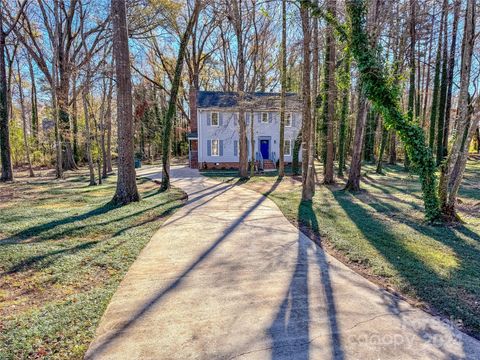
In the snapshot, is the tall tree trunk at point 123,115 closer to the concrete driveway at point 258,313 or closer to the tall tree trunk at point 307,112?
the concrete driveway at point 258,313

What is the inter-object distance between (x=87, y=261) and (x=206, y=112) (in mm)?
19227

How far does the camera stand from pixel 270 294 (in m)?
3.60

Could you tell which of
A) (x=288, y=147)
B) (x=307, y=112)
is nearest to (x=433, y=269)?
(x=307, y=112)

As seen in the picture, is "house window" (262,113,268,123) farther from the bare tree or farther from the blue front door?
the bare tree

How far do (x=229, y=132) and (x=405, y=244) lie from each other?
61.7 feet

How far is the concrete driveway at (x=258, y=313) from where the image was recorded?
2617mm

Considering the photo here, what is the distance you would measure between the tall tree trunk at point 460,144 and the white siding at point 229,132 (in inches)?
631

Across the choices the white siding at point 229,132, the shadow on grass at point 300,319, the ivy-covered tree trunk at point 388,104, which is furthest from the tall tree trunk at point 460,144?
the white siding at point 229,132

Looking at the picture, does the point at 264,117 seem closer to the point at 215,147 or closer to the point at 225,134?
the point at 225,134

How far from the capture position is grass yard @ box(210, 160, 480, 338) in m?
3.61

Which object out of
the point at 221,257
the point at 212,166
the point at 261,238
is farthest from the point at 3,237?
the point at 212,166

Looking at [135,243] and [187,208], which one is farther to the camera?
[187,208]

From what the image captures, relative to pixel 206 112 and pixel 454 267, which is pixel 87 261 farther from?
pixel 206 112

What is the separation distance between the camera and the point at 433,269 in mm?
4352
